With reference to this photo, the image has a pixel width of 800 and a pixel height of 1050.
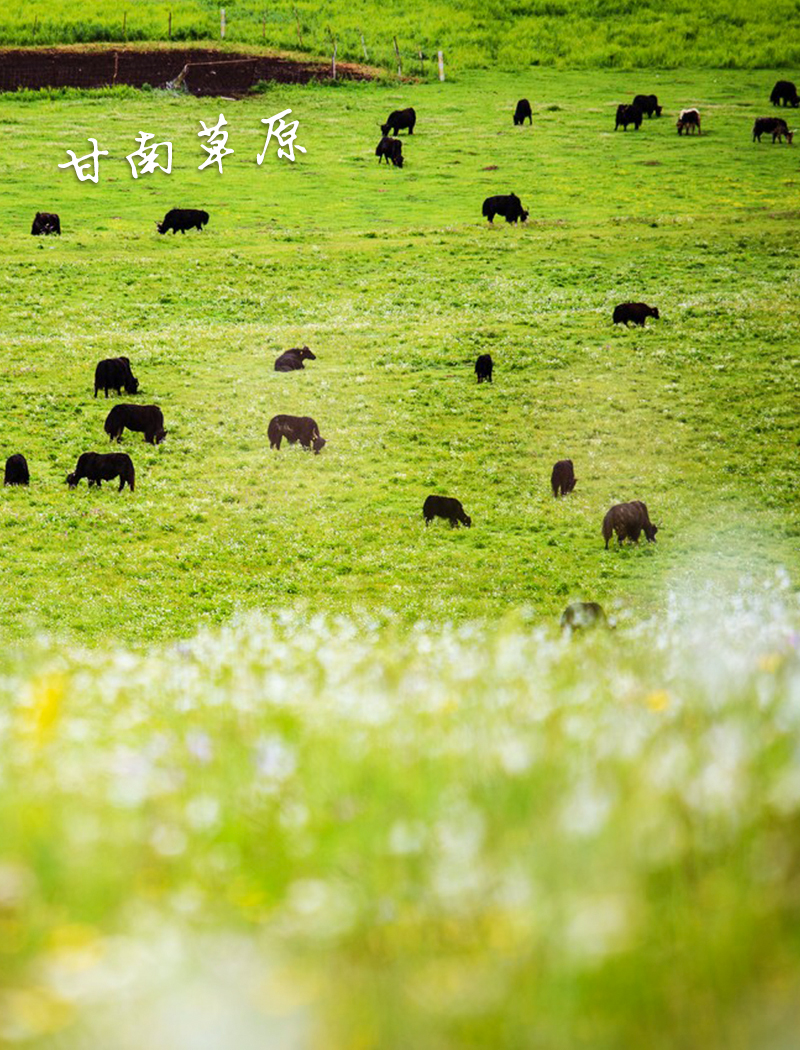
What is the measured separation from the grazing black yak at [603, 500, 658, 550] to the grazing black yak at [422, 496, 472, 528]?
3169mm

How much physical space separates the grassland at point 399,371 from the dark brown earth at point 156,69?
13913 mm

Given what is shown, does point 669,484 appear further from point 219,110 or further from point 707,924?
point 219,110

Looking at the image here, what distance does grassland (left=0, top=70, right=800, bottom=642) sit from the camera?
2414 cm

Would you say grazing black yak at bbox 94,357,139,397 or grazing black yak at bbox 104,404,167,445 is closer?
grazing black yak at bbox 104,404,167,445

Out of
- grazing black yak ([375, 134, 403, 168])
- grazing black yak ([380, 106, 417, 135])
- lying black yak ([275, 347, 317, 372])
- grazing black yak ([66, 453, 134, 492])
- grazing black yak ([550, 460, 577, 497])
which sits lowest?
grazing black yak ([550, 460, 577, 497])

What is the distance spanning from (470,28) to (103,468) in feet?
276

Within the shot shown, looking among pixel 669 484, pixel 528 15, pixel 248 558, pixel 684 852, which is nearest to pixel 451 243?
pixel 669 484

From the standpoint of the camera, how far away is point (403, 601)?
73.5 feet

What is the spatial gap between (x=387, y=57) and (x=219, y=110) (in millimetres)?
19180

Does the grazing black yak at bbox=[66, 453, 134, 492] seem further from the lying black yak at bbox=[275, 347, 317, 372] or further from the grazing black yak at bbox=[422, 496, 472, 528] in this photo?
the lying black yak at bbox=[275, 347, 317, 372]

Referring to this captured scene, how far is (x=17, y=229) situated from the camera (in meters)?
56.2

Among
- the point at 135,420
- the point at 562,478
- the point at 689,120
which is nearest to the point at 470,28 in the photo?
the point at 689,120

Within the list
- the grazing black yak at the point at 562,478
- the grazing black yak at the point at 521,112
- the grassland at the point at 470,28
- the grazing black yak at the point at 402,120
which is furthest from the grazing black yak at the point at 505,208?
the grassland at the point at 470,28

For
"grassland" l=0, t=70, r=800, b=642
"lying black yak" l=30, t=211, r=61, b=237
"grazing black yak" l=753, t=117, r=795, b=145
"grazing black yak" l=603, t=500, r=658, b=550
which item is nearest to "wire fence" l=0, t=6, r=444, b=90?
"grassland" l=0, t=70, r=800, b=642
